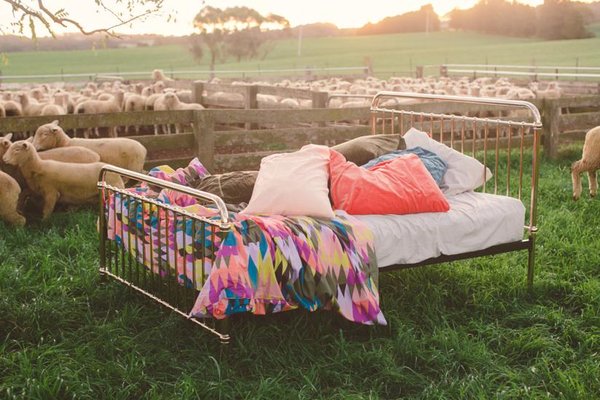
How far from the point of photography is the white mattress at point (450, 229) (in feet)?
16.9

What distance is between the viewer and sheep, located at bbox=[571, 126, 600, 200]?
871 centimetres

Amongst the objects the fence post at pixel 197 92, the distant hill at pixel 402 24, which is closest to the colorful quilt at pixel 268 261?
the fence post at pixel 197 92

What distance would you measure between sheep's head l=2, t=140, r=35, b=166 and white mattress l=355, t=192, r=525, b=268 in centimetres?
393

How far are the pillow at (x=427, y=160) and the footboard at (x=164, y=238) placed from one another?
5.46ft

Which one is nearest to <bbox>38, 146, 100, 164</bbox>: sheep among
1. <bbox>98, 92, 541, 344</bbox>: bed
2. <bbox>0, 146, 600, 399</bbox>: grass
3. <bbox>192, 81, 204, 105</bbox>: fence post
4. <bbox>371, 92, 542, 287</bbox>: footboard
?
<bbox>0, 146, 600, 399</bbox>: grass

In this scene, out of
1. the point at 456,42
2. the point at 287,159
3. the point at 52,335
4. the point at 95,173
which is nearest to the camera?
the point at 52,335

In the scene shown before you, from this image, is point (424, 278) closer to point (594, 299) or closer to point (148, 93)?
point (594, 299)

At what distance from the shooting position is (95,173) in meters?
7.88

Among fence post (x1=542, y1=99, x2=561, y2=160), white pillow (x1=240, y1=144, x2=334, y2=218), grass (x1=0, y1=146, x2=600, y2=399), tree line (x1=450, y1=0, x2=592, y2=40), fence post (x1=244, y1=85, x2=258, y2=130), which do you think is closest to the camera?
grass (x1=0, y1=146, x2=600, y2=399)

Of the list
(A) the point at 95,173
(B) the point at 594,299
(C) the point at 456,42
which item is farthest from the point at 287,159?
(C) the point at 456,42

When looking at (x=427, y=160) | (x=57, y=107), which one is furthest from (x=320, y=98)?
(x=427, y=160)

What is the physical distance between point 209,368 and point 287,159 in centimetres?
166

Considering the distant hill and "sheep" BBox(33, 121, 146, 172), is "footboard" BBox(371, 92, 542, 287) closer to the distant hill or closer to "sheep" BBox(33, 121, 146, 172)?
"sheep" BBox(33, 121, 146, 172)

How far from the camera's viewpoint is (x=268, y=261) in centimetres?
442
